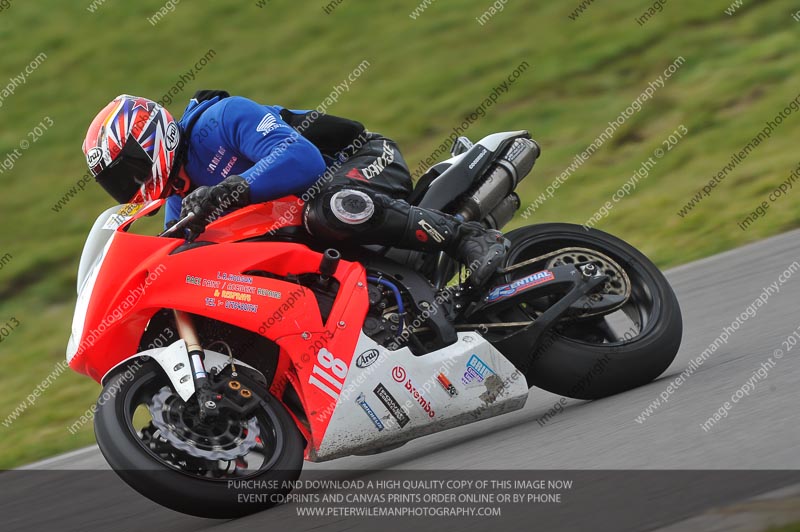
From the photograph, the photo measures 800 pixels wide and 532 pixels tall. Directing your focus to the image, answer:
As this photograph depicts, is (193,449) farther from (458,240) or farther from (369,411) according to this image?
(458,240)

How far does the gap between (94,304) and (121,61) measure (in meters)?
9.73

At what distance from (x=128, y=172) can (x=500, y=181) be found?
66.5 inches

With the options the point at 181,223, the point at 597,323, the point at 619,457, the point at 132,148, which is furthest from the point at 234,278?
the point at 597,323

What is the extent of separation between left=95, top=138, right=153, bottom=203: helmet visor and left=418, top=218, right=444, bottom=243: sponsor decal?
1115mm

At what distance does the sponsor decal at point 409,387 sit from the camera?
4.27 meters

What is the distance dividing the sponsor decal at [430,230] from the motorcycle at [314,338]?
179 mm

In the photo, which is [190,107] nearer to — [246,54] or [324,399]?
[324,399]

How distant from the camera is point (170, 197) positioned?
194 inches

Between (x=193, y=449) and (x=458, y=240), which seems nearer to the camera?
(x=193, y=449)

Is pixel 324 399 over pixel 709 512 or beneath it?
beneath

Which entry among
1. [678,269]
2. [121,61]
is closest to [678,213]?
[678,269]

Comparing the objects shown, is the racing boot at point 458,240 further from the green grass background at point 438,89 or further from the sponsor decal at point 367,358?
the green grass background at point 438,89

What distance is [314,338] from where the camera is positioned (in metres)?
4.23

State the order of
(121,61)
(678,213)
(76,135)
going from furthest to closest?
(121,61), (76,135), (678,213)
